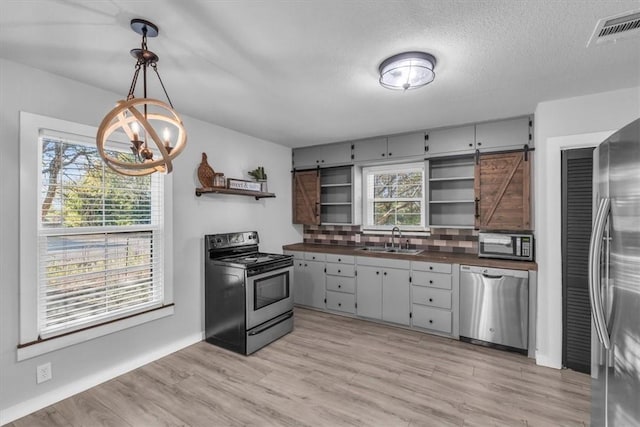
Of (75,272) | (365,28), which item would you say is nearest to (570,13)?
(365,28)

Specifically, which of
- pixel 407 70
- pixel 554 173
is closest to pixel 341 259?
pixel 554 173

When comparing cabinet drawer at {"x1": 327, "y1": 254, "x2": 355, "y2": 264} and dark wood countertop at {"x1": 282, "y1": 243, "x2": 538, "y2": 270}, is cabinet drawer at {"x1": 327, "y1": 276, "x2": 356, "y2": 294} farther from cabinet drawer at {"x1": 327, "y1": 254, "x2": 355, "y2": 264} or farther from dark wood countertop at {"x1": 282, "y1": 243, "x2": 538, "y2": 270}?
dark wood countertop at {"x1": 282, "y1": 243, "x2": 538, "y2": 270}

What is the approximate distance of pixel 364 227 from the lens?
4.62m

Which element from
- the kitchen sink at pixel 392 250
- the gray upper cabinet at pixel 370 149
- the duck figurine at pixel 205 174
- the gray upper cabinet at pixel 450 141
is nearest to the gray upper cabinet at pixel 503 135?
the gray upper cabinet at pixel 450 141

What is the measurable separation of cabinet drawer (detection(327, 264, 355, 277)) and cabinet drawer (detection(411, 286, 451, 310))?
0.83 m

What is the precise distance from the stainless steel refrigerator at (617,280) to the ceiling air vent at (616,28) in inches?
31.0

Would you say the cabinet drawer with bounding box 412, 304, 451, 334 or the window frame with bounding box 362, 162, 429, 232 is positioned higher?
the window frame with bounding box 362, 162, 429, 232

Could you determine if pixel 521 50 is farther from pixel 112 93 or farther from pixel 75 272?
pixel 75 272

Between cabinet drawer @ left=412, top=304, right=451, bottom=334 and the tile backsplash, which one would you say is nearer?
cabinet drawer @ left=412, top=304, right=451, bottom=334

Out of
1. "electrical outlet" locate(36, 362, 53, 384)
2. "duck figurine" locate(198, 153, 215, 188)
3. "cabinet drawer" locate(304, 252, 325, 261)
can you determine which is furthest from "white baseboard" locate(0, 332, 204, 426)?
"cabinet drawer" locate(304, 252, 325, 261)

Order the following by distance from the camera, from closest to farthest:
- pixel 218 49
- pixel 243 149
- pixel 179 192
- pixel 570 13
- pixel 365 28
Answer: pixel 570 13 → pixel 365 28 → pixel 218 49 → pixel 179 192 → pixel 243 149

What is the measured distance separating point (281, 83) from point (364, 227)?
106 inches

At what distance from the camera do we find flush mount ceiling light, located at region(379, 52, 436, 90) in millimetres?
2012

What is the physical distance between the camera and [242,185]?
3.64 metres
